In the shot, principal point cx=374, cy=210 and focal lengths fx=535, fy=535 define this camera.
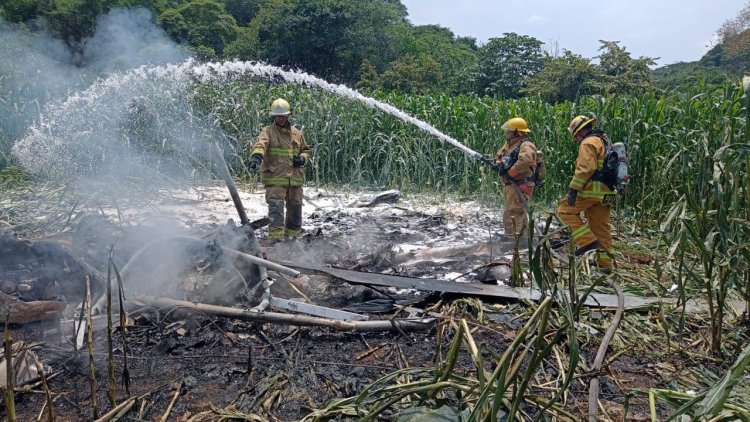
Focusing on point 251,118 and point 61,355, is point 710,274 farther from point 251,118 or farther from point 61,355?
point 251,118

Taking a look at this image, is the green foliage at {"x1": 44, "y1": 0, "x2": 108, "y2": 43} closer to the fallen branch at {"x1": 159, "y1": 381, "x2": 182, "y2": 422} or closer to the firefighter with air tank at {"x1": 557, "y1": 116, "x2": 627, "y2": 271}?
the firefighter with air tank at {"x1": 557, "y1": 116, "x2": 627, "y2": 271}

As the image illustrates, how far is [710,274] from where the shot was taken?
3.38 metres

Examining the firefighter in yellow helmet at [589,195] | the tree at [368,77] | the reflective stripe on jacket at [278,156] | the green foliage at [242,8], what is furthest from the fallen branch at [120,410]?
the green foliage at [242,8]

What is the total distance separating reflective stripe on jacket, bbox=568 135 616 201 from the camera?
231 inches

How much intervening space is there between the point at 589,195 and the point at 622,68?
1371 centimetres

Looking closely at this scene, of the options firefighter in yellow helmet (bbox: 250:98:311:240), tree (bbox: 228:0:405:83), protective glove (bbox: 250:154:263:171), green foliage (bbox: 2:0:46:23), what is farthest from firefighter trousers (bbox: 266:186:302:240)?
tree (bbox: 228:0:405:83)

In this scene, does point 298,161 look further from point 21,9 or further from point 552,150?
point 21,9

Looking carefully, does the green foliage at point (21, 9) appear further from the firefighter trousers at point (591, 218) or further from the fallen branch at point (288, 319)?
the firefighter trousers at point (591, 218)

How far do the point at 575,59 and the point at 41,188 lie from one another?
643 inches

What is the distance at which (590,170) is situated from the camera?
5.86 metres

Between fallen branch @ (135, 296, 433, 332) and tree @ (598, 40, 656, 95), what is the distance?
49.8 feet

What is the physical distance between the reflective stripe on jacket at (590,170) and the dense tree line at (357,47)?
514 inches

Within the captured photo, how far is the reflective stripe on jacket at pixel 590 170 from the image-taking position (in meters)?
5.88

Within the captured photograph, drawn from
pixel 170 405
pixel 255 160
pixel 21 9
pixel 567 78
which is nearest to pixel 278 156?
pixel 255 160
